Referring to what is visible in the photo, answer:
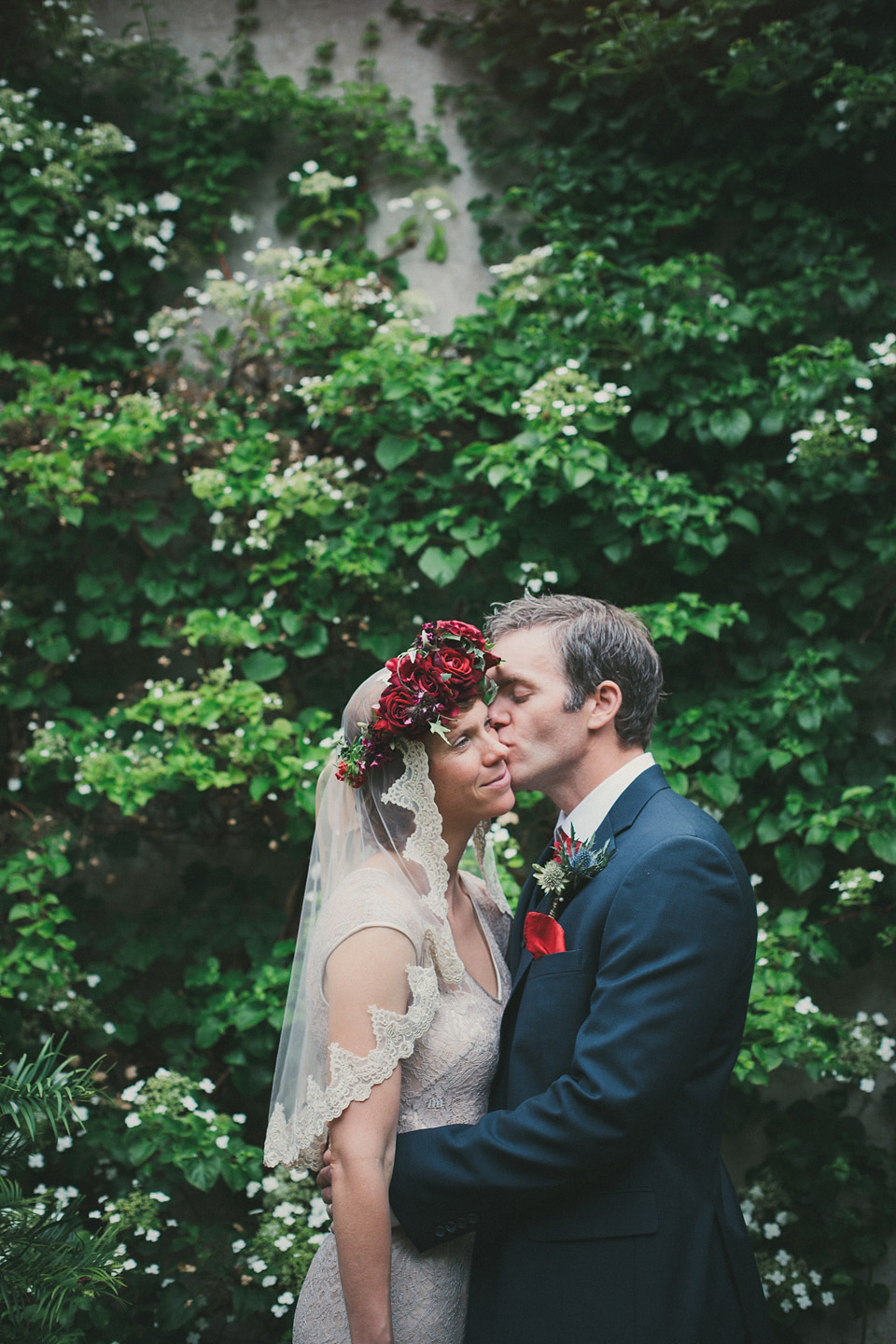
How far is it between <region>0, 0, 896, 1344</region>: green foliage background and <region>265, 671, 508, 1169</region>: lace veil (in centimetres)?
108

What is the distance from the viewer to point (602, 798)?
79.7 inches

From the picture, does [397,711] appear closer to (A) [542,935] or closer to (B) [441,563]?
(A) [542,935]

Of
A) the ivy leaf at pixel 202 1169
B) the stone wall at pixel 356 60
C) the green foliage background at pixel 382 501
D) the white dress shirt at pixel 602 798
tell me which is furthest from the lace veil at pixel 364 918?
the stone wall at pixel 356 60

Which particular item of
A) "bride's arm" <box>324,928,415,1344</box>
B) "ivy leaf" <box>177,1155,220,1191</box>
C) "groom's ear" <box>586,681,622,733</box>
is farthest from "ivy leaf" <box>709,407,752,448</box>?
"ivy leaf" <box>177,1155,220,1191</box>

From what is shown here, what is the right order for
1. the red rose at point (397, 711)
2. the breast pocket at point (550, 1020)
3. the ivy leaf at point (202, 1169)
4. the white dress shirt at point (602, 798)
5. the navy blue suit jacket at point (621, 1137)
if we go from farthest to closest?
1. the ivy leaf at point (202, 1169)
2. the white dress shirt at point (602, 798)
3. the red rose at point (397, 711)
4. the breast pocket at point (550, 1020)
5. the navy blue suit jacket at point (621, 1137)

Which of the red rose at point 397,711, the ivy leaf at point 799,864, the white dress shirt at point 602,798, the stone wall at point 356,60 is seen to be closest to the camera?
the red rose at point 397,711

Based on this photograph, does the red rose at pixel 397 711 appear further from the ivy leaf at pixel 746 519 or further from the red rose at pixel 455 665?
the ivy leaf at pixel 746 519

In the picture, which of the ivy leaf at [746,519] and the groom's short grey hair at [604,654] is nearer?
the groom's short grey hair at [604,654]

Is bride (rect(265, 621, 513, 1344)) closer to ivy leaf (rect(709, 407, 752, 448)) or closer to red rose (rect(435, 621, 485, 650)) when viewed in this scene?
red rose (rect(435, 621, 485, 650))

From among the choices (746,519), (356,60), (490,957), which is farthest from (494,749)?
(356,60)

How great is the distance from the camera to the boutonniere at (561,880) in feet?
6.11

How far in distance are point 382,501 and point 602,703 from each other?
1.72 meters

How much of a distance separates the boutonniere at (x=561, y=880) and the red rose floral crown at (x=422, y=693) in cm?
35

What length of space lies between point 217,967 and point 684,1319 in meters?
2.05
